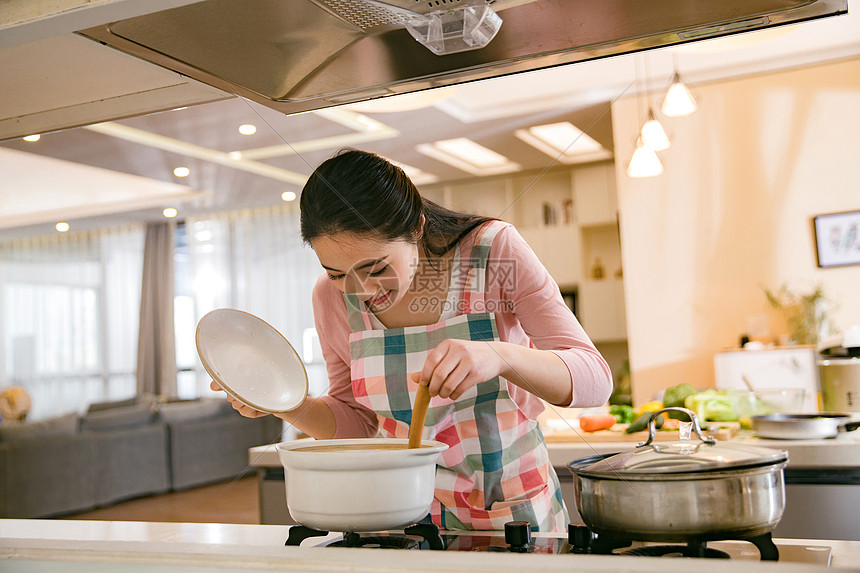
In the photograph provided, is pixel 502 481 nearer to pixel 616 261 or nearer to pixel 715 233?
pixel 616 261

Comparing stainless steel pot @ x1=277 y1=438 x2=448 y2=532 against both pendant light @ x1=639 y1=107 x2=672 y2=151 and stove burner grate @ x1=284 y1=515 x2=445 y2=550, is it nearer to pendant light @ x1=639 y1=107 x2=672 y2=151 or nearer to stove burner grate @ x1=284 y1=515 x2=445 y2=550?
stove burner grate @ x1=284 y1=515 x2=445 y2=550

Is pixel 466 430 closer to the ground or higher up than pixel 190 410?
higher up

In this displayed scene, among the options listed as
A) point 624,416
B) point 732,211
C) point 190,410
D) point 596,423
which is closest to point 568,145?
point 596,423

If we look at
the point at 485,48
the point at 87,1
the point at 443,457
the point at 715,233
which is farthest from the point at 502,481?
the point at 715,233

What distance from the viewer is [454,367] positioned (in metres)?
0.75

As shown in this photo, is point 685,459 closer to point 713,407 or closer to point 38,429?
point 713,407

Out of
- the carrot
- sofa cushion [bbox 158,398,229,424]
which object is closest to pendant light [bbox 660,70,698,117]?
the carrot

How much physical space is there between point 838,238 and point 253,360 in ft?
11.9

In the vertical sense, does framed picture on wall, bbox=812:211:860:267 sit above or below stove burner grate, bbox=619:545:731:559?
above

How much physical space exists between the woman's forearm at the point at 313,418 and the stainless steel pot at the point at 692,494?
454 mm

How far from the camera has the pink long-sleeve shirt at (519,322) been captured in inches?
35.1

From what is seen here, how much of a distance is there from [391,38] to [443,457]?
0.54 metres

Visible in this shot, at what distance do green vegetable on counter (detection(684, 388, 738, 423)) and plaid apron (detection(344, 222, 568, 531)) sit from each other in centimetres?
102

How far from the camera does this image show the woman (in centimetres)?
89
